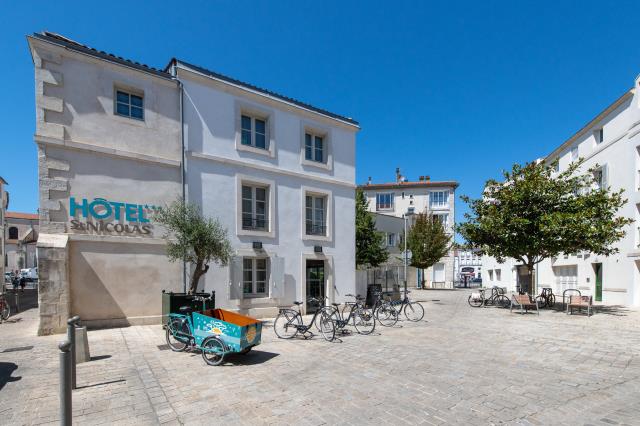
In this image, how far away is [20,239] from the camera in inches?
2224

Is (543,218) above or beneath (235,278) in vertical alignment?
above

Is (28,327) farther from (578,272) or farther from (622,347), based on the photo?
(578,272)

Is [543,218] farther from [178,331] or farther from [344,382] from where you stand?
[178,331]

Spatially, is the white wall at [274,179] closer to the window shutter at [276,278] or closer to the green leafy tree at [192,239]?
the window shutter at [276,278]

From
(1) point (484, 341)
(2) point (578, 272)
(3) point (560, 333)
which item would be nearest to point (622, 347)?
(3) point (560, 333)

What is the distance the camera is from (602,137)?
21.3m

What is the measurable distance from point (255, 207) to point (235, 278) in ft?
8.96

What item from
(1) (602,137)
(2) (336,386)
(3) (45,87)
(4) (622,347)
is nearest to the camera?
(2) (336,386)

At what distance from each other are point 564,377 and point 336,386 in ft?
13.0

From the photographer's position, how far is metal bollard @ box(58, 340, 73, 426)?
3371 mm

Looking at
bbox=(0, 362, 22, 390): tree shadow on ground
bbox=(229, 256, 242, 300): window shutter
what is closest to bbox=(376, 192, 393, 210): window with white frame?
bbox=(229, 256, 242, 300): window shutter

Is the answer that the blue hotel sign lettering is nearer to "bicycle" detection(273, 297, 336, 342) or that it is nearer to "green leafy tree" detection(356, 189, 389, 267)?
"bicycle" detection(273, 297, 336, 342)

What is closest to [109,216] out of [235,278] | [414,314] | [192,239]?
[192,239]

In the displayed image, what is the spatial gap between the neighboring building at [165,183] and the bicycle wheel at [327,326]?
3933 mm
